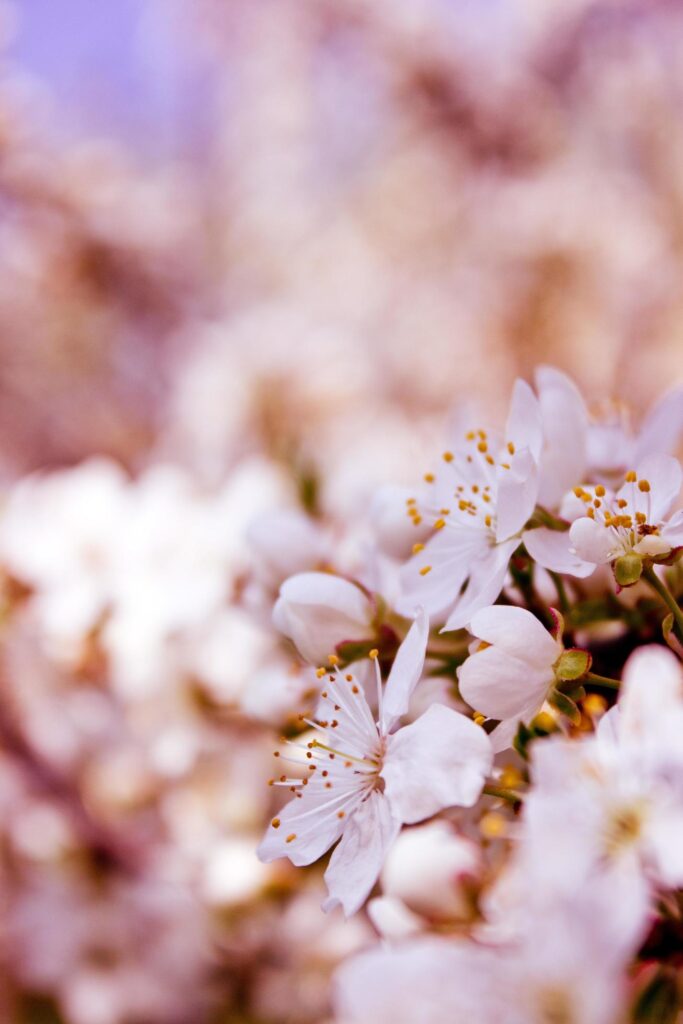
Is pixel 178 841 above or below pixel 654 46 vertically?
below

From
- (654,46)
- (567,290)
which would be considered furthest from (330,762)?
(654,46)

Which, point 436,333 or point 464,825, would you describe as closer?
point 464,825

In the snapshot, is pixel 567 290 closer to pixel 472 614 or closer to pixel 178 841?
pixel 178 841

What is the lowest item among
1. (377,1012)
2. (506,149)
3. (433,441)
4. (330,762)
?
(377,1012)

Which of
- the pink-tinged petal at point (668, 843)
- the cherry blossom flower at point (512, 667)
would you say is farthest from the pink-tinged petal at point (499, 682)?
the pink-tinged petal at point (668, 843)

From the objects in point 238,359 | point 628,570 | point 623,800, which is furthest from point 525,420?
point 238,359

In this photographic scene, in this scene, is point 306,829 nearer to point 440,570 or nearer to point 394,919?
point 394,919
